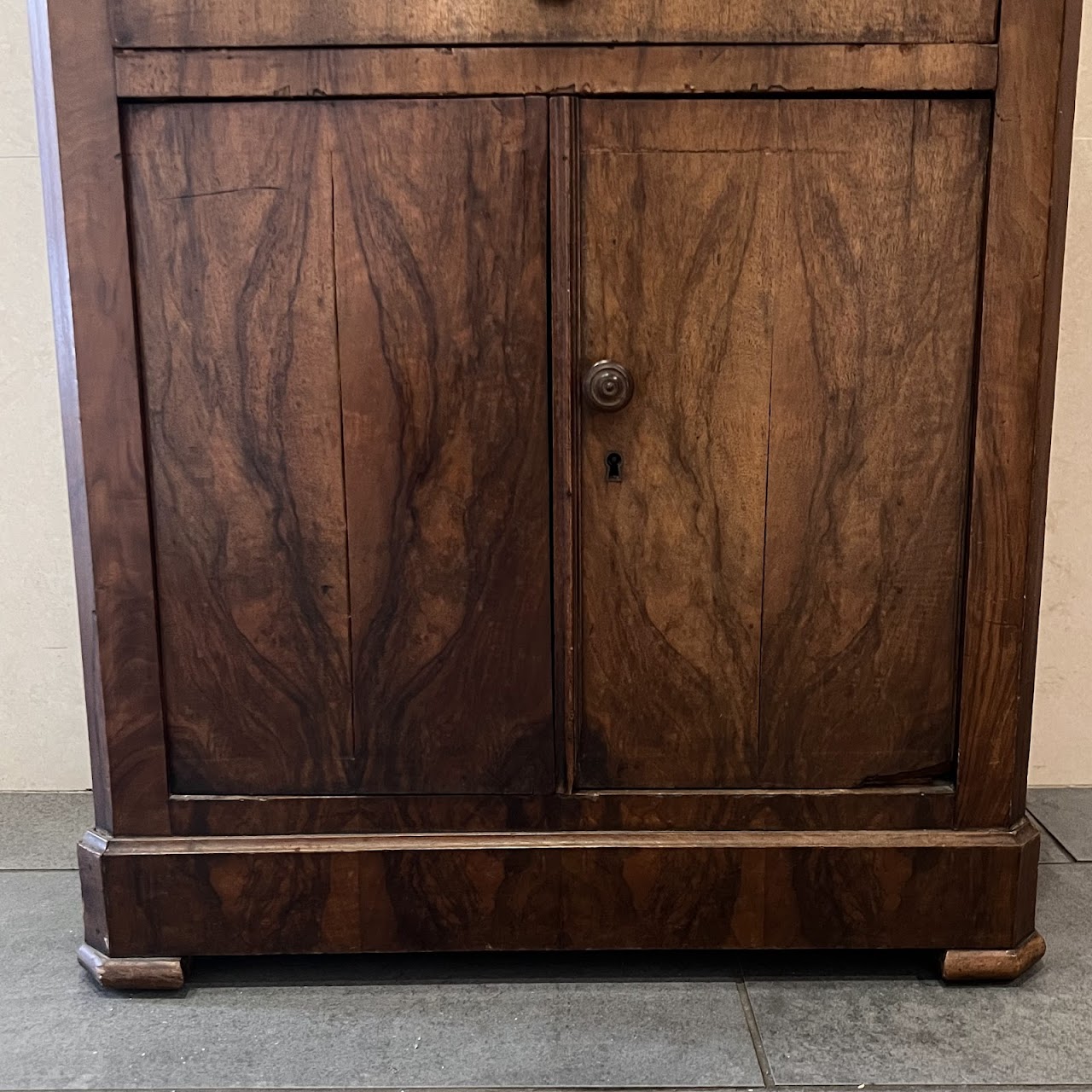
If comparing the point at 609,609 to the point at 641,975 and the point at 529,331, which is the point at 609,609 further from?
the point at 641,975

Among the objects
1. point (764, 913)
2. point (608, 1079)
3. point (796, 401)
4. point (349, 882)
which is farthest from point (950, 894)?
point (349, 882)

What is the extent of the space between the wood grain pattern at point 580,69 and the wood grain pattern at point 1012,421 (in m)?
0.06

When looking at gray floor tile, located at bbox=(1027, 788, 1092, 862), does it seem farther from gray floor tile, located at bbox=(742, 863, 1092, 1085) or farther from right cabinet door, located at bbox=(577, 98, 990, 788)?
right cabinet door, located at bbox=(577, 98, 990, 788)

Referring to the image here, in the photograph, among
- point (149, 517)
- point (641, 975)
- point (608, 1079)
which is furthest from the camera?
point (641, 975)

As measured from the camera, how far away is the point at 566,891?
1.39 meters

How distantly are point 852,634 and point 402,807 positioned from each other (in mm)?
583

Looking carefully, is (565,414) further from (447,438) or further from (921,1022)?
(921,1022)

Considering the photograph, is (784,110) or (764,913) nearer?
(784,110)

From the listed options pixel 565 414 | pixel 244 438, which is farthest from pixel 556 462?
pixel 244 438

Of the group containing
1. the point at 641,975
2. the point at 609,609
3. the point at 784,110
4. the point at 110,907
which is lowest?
the point at 641,975

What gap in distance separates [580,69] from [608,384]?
339 mm

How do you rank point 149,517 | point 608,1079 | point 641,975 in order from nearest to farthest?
point 608,1079
point 149,517
point 641,975

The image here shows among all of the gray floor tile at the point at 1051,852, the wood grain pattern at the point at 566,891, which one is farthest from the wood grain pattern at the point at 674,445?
the gray floor tile at the point at 1051,852

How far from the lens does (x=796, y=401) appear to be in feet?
4.32
